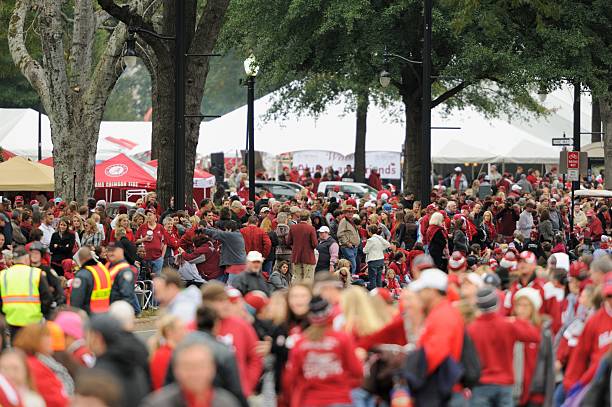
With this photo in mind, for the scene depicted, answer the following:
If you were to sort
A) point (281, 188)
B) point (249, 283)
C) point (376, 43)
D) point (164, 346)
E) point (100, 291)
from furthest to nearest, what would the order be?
point (281, 188), point (376, 43), point (100, 291), point (249, 283), point (164, 346)

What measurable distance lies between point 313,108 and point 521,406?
118ft

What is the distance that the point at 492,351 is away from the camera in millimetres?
10266

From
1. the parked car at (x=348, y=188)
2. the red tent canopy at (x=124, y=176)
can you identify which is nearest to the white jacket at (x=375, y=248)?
the red tent canopy at (x=124, y=176)

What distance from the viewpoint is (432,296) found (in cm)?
966

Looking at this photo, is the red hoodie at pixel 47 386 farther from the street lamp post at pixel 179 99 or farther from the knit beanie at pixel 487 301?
the street lamp post at pixel 179 99

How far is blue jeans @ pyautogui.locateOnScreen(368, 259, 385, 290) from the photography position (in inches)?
992

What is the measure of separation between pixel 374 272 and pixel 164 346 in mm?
15766

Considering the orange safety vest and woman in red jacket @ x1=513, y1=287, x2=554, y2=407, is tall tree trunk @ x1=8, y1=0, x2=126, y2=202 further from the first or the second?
woman in red jacket @ x1=513, y1=287, x2=554, y2=407

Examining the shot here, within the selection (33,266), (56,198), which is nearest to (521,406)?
(33,266)

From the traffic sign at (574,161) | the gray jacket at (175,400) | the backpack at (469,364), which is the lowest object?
the backpack at (469,364)

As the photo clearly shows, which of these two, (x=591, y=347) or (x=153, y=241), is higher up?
(x=153, y=241)

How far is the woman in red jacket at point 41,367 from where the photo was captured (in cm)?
992

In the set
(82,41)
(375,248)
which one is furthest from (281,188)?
(375,248)

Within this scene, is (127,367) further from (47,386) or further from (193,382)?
(193,382)
